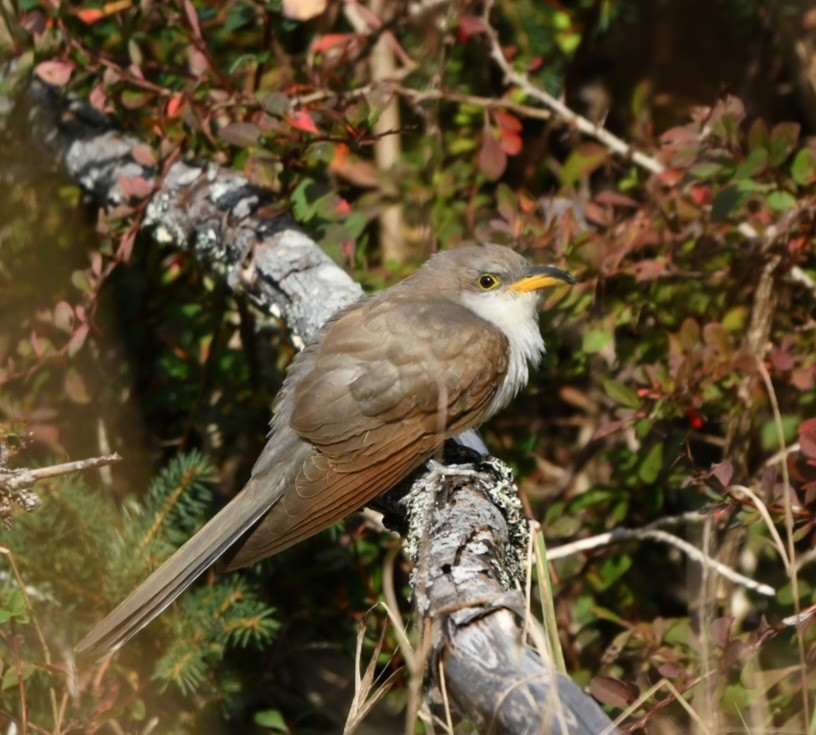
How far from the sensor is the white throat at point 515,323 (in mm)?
3789

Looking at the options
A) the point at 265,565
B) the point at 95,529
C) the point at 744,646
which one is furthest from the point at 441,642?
the point at 265,565

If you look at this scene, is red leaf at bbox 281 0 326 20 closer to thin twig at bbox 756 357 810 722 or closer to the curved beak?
the curved beak

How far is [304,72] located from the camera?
4.25 m

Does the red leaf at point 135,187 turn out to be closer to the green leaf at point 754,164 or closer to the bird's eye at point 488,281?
the bird's eye at point 488,281

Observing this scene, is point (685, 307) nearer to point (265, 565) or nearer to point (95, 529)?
point (265, 565)

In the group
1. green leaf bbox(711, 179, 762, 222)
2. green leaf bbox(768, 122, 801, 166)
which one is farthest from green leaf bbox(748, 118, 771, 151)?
green leaf bbox(711, 179, 762, 222)

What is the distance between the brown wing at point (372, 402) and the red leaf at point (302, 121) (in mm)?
625

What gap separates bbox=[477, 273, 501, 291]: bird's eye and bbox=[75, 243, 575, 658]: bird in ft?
0.61

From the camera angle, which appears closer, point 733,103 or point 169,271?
point 733,103

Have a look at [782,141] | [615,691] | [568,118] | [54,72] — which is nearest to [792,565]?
[615,691]

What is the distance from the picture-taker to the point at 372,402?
346 centimetres

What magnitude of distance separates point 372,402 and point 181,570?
2.60 ft

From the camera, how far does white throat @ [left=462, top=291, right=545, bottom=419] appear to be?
3789 mm

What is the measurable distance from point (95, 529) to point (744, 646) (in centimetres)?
215
